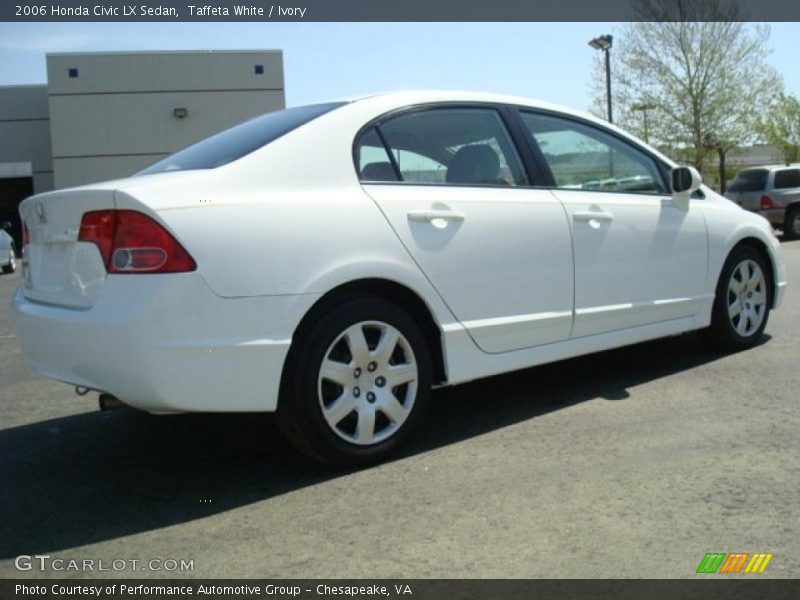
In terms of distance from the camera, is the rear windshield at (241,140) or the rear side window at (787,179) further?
the rear side window at (787,179)

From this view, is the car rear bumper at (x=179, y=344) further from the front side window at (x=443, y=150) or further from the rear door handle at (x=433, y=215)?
the front side window at (x=443, y=150)

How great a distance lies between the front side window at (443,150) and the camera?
3801 millimetres

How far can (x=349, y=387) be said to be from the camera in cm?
350

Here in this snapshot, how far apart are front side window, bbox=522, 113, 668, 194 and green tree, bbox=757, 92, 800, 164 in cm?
3638

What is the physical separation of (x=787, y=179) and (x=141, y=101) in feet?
84.8

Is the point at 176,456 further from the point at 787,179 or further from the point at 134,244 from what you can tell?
the point at 787,179

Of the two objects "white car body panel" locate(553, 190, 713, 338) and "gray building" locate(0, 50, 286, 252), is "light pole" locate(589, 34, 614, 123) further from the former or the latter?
"white car body panel" locate(553, 190, 713, 338)

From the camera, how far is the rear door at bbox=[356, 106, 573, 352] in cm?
375

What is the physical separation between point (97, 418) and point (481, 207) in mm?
2434

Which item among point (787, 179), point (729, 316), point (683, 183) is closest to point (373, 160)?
point (683, 183)

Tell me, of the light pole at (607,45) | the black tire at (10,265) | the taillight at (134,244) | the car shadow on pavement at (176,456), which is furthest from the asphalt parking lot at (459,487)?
the light pole at (607,45)

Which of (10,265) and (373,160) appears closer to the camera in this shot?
(373,160)

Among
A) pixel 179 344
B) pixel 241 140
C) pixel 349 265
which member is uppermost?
pixel 241 140

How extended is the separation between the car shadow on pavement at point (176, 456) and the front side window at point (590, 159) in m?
1.15
